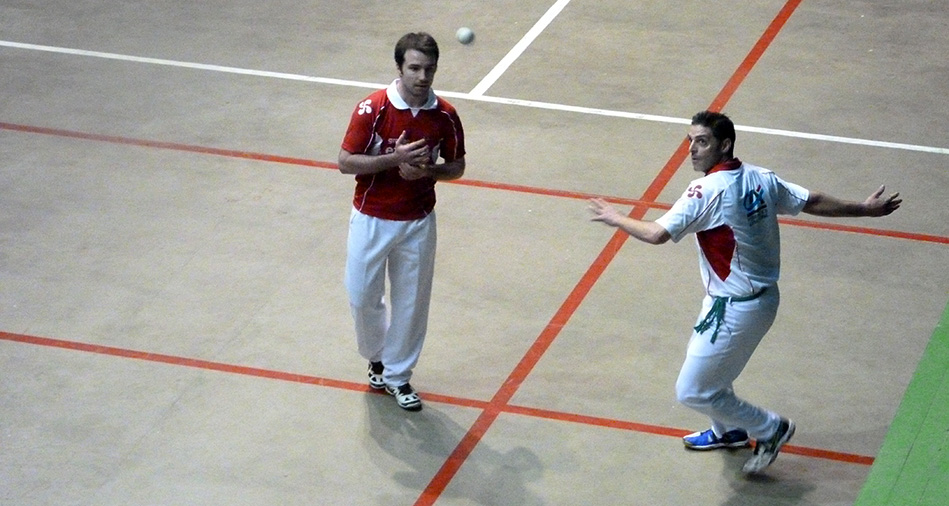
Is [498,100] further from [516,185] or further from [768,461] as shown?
[768,461]

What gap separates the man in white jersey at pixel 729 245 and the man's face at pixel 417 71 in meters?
1.23

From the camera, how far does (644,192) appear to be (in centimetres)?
1080

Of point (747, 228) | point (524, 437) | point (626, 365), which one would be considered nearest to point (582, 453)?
point (524, 437)

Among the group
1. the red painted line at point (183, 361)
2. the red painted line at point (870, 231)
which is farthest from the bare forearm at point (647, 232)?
the red painted line at point (870, 231)

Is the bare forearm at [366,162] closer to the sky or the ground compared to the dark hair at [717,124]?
closer to the ground

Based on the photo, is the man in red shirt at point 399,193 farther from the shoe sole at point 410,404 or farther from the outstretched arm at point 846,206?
the outstretched arm at point 846,206

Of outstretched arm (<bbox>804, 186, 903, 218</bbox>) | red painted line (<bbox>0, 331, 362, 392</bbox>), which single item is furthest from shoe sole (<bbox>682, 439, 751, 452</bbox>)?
red painted line (<bbox>0, 331, 362, 392</bbox>)

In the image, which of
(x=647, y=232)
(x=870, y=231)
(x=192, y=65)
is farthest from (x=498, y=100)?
(x=647, y=232)

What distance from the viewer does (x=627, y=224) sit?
6.59 m

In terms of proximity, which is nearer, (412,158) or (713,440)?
(412,158)

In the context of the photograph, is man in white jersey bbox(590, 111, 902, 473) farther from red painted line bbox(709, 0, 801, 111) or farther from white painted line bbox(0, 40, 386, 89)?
white painted line bbox(0, 40, 386, 89)

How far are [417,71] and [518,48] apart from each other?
264 inches

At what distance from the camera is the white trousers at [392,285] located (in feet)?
24.6

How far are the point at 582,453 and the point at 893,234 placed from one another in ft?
12.9
